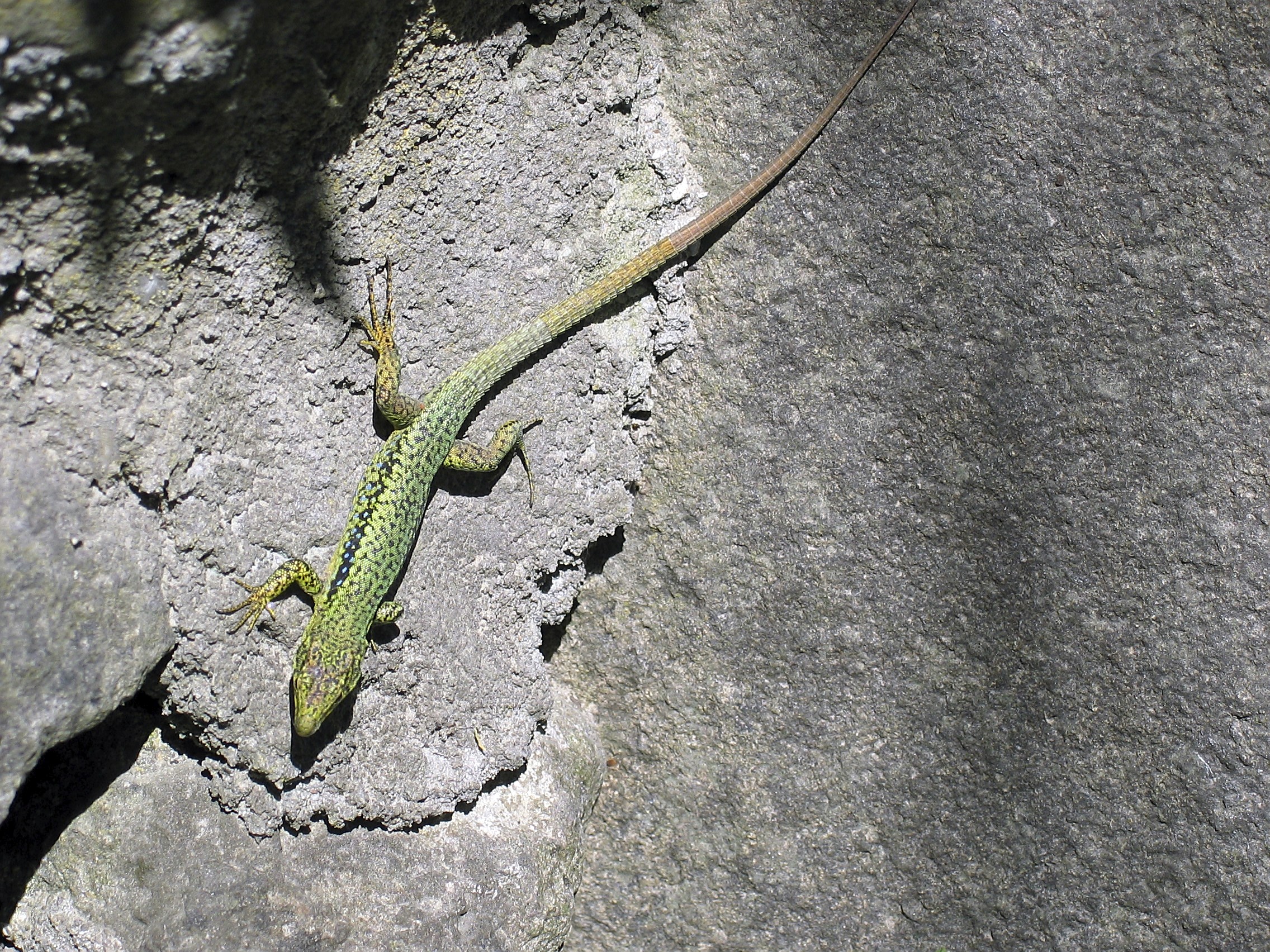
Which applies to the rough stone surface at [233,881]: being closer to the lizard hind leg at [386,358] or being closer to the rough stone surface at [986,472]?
the rough stone surface at [986,472]

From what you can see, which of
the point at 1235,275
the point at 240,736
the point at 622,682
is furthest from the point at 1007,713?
the point at 240,736

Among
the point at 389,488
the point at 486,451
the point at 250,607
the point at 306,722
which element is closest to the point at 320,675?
the point at 306,722

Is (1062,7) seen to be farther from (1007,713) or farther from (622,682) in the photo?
(622,682)

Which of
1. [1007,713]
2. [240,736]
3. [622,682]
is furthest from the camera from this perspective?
[622,682]

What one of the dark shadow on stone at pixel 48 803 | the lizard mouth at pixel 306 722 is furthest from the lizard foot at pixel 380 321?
the dark shadow on stone at pixel 48 803

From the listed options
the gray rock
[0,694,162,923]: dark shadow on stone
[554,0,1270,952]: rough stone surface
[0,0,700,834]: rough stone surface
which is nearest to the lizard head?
[0,0,700,834]: rough stone surface

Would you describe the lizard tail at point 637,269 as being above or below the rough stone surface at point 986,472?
above

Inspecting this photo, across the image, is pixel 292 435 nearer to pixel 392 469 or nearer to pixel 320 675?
pixel 392 469
